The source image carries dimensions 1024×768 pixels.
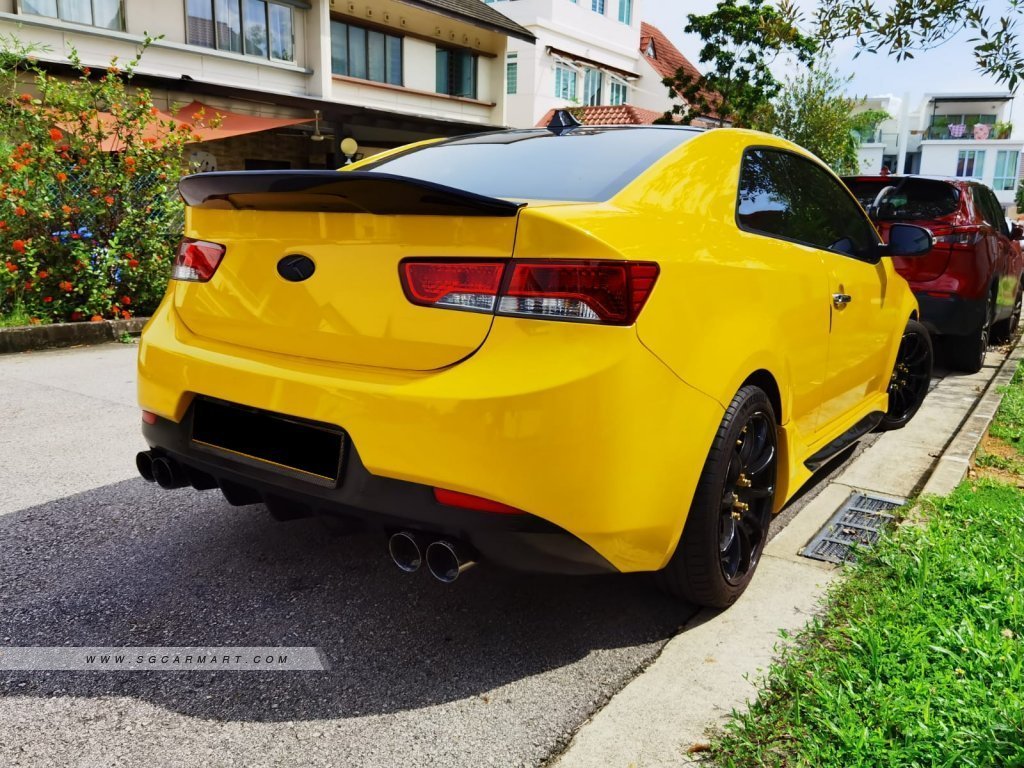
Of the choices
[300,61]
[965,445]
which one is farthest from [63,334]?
[300,61]

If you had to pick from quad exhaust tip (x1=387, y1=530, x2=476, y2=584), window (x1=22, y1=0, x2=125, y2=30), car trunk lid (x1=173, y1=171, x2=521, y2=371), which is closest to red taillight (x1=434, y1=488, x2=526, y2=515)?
quad exhaust tip (x1=387, y1=530, x2=476, y2=584)

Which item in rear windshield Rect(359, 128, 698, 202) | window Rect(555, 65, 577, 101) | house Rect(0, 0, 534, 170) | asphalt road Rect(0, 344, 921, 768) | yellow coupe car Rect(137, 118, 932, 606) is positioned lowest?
asphalt road Rect(0, 344, 921, 768)

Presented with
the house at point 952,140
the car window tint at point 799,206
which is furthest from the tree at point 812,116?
the house at point 952,140

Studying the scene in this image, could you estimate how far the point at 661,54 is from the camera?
123 ft

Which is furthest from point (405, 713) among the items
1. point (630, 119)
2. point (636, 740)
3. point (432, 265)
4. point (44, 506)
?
point (630, 119)

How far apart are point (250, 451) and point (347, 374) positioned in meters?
0.43

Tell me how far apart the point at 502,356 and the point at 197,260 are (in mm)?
1211

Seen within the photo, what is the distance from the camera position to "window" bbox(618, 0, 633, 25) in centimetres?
3216

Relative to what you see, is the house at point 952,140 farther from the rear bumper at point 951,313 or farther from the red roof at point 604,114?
the rear bumper at point 951,313

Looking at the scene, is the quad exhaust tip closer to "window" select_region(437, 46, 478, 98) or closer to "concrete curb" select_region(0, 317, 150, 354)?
"concrete curb" select_region(0, 317, 150, 354)

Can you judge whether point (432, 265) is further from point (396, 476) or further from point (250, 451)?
point (250, 451)

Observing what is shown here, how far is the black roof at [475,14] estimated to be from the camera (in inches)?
799

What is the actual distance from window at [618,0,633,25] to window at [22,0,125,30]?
2124cm

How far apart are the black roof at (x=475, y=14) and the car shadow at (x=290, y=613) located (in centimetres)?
1855
